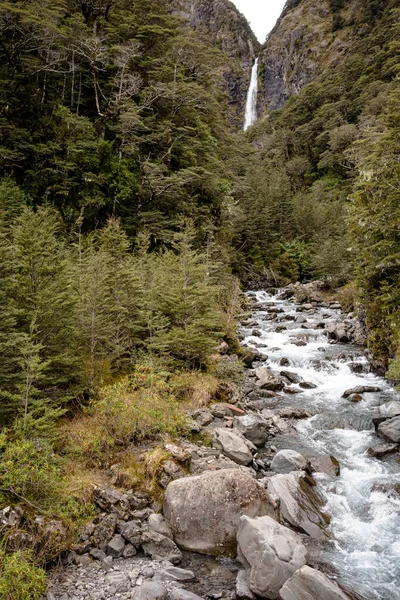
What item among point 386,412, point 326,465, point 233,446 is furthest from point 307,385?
point 233,446

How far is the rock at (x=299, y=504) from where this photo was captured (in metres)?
7.06

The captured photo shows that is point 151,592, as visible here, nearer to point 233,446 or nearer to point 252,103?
point 233,446

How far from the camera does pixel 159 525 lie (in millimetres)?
6633

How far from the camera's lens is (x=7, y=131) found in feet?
68.4

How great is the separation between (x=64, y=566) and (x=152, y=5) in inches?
1426

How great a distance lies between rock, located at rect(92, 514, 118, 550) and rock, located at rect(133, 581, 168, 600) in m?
1.10

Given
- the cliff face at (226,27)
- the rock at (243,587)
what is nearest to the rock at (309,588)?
the rock at (243,587)

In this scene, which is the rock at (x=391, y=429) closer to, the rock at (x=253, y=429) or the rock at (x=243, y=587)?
the rock at (x=253, y=429)

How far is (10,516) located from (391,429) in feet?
32.1

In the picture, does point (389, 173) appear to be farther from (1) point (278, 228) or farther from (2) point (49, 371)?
(1) point (278, 228)

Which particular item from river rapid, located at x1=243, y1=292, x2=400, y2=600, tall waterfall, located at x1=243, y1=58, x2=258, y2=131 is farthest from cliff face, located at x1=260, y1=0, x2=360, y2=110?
river rapid, located at x1=243, y1=292, x2=400, y2=600

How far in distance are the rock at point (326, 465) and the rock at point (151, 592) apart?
5117mm

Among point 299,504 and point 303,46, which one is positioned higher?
point 303,46

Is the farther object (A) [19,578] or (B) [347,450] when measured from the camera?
(B) [347,450]
